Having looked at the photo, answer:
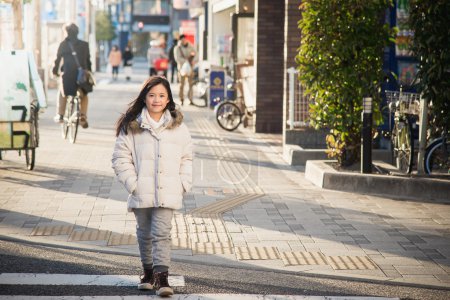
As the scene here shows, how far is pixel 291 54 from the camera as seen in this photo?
618 inches

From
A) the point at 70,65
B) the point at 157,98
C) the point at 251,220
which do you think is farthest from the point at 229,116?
the point at 157,98

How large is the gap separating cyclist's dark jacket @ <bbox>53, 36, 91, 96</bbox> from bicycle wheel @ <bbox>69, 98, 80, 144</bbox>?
196mm

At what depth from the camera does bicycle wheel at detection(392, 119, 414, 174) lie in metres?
11.7

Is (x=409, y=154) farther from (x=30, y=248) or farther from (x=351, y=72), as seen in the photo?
(x=30, y=248)

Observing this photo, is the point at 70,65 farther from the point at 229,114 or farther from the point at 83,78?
the point at 229,114

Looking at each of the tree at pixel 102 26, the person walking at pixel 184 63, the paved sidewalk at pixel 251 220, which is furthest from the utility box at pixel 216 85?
the tree at pixel 102 26

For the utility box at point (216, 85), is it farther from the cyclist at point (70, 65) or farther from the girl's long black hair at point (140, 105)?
the girl's long black hair at point (140, 105)

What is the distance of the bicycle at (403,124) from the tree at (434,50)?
0.73 m

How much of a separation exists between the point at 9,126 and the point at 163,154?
20.1 feet

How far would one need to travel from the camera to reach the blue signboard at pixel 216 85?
864 inches

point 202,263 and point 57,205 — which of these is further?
point 57,205

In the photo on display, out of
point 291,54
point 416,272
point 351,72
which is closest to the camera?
point 416,272

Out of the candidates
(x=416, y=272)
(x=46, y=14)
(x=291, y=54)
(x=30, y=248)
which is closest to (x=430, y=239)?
(x=416, y=272)

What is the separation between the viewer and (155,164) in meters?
6.31
